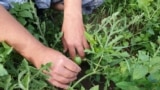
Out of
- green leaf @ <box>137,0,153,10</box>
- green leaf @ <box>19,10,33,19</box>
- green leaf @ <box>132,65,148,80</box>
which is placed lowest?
green leaf @ <box>132,65,148,80</box>

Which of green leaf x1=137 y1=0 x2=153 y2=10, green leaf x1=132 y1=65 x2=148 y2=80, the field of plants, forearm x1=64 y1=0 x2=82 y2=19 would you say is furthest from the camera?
green leaf x1=137 y1=0 x2=153 y2=10

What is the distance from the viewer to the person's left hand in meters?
1.73

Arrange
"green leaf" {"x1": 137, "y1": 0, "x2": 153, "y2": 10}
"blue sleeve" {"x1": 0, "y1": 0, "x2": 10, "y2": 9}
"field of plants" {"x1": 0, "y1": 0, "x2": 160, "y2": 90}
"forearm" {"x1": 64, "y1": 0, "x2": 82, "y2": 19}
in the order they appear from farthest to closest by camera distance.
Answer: "green leaf" {"x1": 137, "y1": 0, "x2": 153, "y2": 10}
"forearm" {"x1": 64, "y1": 0, "x2": 82, "y2": 19}
"blue sleeve" {"x1": 0, "y1": 0, "x2": 10, "y2": 9}
"field of plants" {"x1": 0, "y1": 0, "x2": 160, "y2": 90}

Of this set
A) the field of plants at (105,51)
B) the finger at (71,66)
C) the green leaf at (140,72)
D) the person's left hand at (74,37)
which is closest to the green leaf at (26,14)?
the field of plants at (105,51)

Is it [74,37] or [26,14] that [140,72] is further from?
[26,14]

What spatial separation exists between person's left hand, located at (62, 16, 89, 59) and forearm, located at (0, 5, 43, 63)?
0.58ft

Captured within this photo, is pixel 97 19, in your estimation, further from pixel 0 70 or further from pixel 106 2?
pixel 0 70

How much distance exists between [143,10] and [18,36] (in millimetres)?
811

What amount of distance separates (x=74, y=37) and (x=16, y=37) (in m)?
0.28

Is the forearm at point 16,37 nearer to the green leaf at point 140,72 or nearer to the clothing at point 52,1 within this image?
the clothing at point 52,1

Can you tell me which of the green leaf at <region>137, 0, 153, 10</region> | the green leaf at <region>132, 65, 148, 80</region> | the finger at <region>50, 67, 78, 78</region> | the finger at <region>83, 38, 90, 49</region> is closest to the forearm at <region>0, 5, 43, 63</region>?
the finger at <region>50, 67, 78, 78</region>

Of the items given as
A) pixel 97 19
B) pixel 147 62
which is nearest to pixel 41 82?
pixel 147 62

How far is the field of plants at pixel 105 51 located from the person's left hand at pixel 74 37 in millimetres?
32

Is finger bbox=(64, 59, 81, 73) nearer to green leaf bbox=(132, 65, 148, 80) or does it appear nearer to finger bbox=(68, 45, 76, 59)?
finger bbox=(68, 45, 76, 59)
